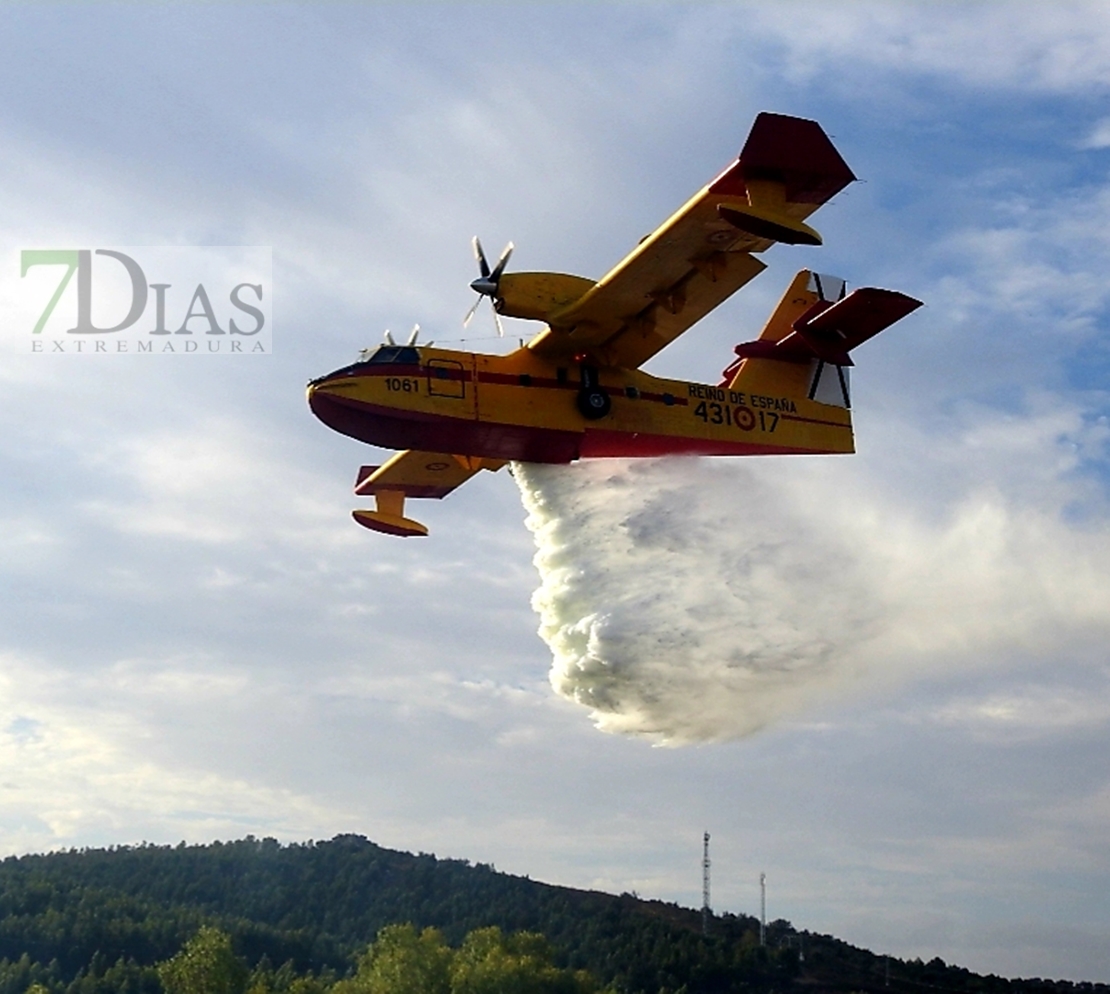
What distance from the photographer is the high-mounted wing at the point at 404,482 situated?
23328 millimetres

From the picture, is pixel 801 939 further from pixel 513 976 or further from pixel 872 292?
pixel 872 292

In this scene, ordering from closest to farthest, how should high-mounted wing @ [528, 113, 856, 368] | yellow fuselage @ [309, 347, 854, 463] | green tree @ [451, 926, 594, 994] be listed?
high-mounted wing @ [528, 113, 856, 368] → yellow fuselage @ [309, 347, 854, 463] → green tree @ [451, 926, 594, 994]

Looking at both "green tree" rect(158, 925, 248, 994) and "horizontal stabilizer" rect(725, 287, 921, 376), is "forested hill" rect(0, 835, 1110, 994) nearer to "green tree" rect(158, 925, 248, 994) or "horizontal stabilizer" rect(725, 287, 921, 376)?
"green tree" rect(158, 925, 248, 994)

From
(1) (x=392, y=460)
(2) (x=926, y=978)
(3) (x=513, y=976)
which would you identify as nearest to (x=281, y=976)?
(3) (x=513, y=976)

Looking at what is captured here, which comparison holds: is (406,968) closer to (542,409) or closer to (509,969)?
(509,969)

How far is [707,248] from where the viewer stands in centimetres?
1762

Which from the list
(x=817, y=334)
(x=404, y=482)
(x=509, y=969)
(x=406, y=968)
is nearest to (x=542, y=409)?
(x=817, y=334)

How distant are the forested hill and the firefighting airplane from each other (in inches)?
1225

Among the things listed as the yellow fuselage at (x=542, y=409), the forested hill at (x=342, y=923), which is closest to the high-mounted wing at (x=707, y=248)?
the yellow fuselage at (x=542, y=409)

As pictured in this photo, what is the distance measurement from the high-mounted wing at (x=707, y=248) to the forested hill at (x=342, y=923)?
32.3 metres

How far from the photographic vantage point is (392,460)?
23656mm

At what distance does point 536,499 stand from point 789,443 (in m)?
4.35

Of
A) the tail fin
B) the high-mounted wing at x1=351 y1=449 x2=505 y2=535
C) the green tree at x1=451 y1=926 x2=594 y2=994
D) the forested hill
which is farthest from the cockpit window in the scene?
the forested hill

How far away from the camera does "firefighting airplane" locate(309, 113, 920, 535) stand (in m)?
16.3
